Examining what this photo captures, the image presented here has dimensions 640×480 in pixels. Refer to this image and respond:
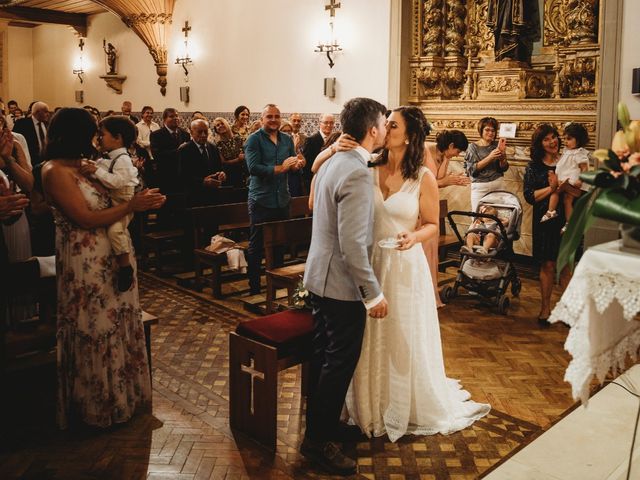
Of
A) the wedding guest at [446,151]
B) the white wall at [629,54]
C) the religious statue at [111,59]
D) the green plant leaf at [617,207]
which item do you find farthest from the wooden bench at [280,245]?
the religious statue at [111,59]

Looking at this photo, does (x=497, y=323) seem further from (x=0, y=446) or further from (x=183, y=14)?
(x=183, y=14)

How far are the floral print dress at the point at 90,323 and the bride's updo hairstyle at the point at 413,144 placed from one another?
1.55m

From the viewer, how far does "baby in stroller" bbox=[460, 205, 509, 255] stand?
6.16 metres

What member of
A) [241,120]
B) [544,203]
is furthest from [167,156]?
[544,203]

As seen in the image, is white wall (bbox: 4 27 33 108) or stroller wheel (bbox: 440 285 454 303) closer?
stroller wheel (bbox: 440 285 454 303)

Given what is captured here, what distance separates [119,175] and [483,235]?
3767mm

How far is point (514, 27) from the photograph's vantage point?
300 inches

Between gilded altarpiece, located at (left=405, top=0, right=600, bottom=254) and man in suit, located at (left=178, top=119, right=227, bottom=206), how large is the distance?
273 centimetres

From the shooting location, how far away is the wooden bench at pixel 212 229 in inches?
256

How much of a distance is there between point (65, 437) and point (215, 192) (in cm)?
444

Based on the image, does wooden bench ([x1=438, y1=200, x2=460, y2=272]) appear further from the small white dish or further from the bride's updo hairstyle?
the small white dish

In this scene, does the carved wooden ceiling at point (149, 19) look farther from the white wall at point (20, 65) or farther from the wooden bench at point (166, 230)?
the wooden bench at point (166, 230)

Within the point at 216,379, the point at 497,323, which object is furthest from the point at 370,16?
the point at 216,379

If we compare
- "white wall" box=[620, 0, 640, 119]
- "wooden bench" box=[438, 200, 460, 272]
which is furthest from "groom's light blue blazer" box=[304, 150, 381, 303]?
"white wall" box=[620, 0, 640, 119]
